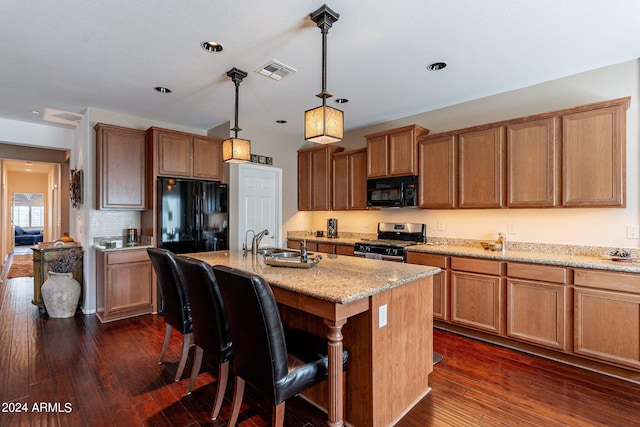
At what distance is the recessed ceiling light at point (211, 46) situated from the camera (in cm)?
251

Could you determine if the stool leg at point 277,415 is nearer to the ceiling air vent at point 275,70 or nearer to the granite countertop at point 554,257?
the granite countertop at point 554,257

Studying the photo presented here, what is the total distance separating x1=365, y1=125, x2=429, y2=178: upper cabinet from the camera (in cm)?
398

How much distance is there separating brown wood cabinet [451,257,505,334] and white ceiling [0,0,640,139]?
1.94 m

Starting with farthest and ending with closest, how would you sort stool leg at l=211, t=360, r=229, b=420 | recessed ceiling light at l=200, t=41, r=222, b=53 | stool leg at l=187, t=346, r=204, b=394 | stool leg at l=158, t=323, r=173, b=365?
1. stool leg at l=158, t=323, r=173, b=365
2. recessed ceiling light at l=200, t=41, r=222, b=53
3. stool leg at l=187, t=346, r=204, b=394
4. stool leg at l=211, t=360, r=229, b=420

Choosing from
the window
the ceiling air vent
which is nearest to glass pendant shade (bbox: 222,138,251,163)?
the ceiling air vent

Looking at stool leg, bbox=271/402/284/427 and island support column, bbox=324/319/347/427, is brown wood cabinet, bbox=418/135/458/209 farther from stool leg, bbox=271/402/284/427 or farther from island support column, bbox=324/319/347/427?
stool leg, bbox=271/402/284/427

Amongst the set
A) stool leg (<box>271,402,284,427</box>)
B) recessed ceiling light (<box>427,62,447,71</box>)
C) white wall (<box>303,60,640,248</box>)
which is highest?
recessed ceiling light (<box>427,62,447,71</box>)

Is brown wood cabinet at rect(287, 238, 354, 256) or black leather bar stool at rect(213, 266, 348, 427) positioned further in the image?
brown wood cabinet at rect(287, 238, 354, 256)

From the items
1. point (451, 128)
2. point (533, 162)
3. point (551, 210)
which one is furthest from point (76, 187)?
point (551, 210)

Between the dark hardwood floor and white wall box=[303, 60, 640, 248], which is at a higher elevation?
white wall box=[303, 60, 640, 248]

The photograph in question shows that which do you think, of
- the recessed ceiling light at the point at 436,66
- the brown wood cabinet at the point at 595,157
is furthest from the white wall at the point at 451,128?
the recessed ceiling light at the point at 436,66

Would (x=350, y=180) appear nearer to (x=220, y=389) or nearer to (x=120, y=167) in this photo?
(x=120, y=167)

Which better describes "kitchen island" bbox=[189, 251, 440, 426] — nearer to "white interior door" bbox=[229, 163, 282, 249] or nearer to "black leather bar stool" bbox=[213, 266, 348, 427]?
"black leather bar stool" bbox=[213, 266, 348, 427]

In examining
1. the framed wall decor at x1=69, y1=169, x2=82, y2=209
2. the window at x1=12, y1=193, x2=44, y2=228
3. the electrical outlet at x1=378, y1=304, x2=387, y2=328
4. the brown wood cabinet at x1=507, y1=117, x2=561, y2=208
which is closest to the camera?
the electrical outlet at x1=378, y1=304, x2=387, y2=328
